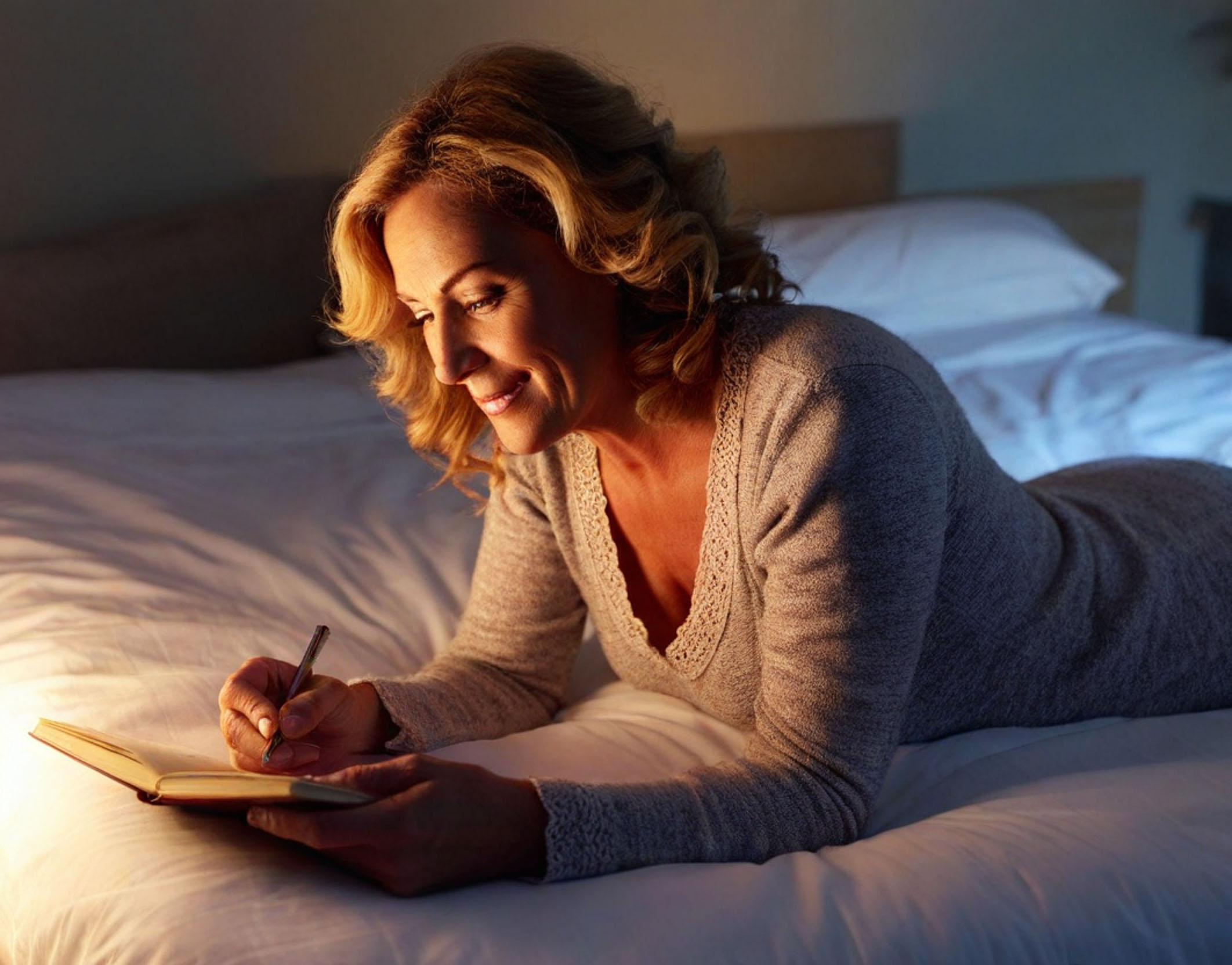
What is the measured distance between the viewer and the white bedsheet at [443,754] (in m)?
0.81


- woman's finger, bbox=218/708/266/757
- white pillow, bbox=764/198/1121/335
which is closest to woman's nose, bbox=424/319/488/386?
woman's finger, bbox=218/708/266/757

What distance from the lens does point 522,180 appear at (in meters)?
1.02

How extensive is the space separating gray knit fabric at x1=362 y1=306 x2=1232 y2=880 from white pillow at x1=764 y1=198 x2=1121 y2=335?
1.17 metres

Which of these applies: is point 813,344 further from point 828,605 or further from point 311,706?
point 311,706

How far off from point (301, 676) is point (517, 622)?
0.89ft

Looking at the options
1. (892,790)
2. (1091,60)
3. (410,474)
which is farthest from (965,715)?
(1091,60)

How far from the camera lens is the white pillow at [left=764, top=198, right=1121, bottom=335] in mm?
2506

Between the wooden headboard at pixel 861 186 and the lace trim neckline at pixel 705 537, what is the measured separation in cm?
161

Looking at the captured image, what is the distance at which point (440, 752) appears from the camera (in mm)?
1116

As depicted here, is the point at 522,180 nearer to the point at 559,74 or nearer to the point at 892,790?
the point at 559,74

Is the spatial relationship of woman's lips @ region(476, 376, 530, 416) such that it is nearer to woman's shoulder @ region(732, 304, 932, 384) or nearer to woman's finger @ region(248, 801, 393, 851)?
woman's shoulder @ region(732, 304, 932, 384)

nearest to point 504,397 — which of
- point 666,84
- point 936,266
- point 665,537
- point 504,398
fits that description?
point 504,398

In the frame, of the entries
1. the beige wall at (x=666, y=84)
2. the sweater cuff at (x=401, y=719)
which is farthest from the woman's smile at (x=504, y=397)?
the beige wall at (x=666, y=84)

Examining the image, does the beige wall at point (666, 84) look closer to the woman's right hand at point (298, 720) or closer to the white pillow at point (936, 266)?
the white pillow at point (936, 266)
